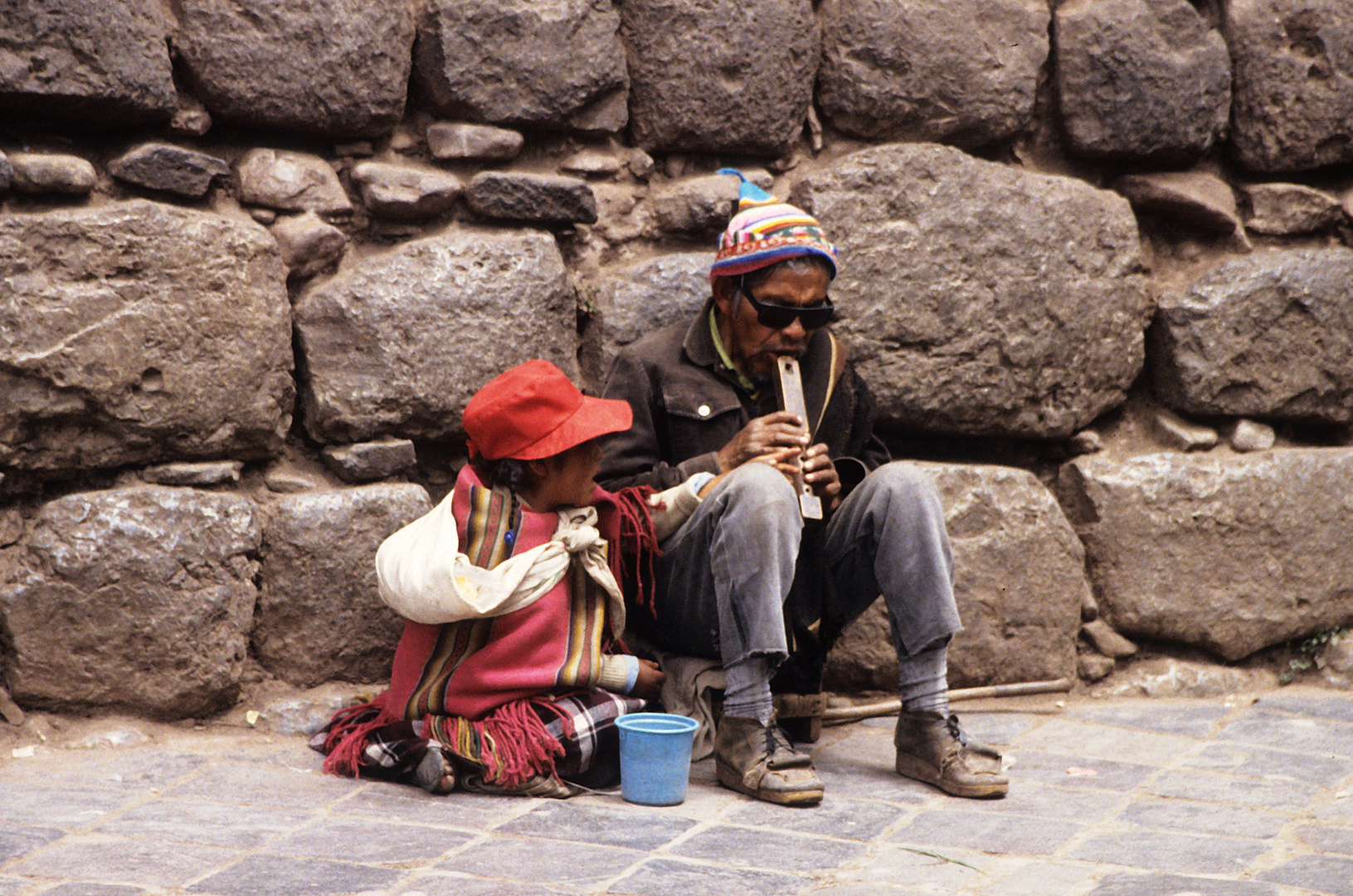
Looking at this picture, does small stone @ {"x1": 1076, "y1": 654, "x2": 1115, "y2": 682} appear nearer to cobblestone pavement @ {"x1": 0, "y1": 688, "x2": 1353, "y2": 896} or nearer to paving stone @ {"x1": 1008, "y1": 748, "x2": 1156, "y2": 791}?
cobblestone pavement @ {"x1": 0, "y1": 688, "x2": 1353, "y2": 896}

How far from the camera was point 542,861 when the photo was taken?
2.04 meters

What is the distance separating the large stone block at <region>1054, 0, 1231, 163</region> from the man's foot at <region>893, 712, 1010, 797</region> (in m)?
1.66

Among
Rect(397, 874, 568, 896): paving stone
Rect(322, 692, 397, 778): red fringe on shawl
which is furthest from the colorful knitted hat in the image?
Rect(397, 874, 568, 896): paving stone

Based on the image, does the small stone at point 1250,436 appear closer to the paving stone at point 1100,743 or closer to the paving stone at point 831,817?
the paving stone at point 1100,743

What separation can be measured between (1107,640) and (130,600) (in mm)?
2382

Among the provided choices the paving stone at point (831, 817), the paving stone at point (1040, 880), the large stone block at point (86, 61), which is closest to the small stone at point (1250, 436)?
the paving stone at point (831, 817)

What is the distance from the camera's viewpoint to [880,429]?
130 inches

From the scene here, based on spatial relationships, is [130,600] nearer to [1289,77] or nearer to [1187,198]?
[1187,198]

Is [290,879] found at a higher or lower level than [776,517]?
lower

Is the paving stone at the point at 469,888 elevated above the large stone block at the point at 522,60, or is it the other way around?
the large stone block at the point at 522,60

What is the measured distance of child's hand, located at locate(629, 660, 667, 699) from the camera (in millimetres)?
2633

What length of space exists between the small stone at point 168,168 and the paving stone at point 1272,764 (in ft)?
7.87

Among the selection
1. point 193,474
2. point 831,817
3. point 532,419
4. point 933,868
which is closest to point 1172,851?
point 933,868

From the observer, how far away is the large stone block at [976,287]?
3.18 metres
